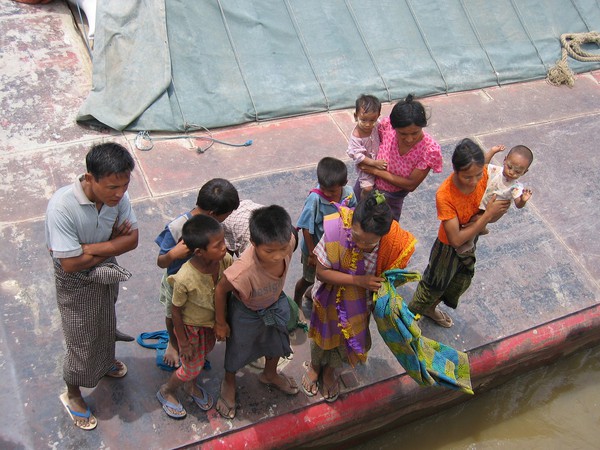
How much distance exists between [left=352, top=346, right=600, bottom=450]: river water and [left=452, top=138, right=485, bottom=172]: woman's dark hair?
2010mm

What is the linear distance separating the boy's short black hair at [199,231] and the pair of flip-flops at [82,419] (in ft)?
3.93

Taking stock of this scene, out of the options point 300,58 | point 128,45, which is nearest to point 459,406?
point 300,58

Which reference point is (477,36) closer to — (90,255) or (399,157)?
(399,157)

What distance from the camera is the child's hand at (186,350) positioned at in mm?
3305

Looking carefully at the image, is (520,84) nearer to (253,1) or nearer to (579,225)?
(579,225)

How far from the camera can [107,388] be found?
3660mm

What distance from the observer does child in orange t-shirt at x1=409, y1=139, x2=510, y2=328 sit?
342 cm

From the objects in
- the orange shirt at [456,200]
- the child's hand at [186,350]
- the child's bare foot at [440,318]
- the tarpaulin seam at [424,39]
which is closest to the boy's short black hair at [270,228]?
the child's hand at [186,350]

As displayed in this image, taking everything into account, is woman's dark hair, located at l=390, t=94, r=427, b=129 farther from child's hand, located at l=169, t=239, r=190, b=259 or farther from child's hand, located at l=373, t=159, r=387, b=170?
child's hand, located at l=169, t=239, r=190, b=259

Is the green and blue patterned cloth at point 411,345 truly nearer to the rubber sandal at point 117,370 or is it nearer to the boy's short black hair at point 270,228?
the boy's short black hair at point 270,228

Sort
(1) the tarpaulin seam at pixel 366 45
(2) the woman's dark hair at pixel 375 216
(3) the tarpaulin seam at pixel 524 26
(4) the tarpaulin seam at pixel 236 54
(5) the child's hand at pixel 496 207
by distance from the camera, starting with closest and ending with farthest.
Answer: (2) the woman's dark hair at pixel 375 216 < (5) the child's hand at pixel 496 207 < (4) the tarpaulin seam at pixel 236 54 < (1) the tarpaulin seam at pixel 366 45 < (3) the tarpaulin seam at pixel 524 26

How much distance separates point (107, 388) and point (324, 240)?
1560 millimetres

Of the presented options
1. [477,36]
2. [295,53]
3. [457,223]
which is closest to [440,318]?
[457,223]

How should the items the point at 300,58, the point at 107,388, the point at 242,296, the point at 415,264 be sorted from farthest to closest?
1. the point at 300,58
2. the point at 415,264
3. the point at 107,388
4. the point at 242,296
